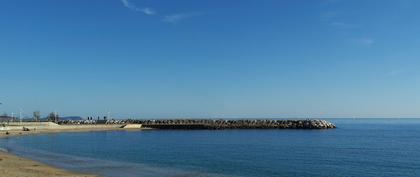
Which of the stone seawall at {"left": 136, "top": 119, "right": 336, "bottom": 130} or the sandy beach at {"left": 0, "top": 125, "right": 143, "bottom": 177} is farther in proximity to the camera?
the stone seawall at {"left": 136, "top": 119, "right": 336, "bottom": 130}

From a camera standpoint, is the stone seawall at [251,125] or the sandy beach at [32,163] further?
the stone seawall at [251,125]

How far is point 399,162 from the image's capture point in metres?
43.5

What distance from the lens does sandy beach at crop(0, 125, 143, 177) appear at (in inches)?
1191

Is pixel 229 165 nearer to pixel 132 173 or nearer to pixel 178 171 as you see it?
pixel 178 171

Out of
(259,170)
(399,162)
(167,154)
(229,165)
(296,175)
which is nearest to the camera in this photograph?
(296,175)

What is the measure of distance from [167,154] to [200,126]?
74861 mm

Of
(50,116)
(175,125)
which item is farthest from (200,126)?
(50,116)

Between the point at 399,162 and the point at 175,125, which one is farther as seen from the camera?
the point at 175,125

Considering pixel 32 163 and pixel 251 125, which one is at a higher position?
pixel 251 125

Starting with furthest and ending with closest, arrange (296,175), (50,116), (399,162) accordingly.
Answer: (50,116)
(399,162)
(296,175)

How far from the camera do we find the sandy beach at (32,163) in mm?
30250

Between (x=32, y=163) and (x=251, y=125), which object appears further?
(x=251, y=125)

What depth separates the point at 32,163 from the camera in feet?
127

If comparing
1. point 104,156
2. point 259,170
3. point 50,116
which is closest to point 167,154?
point 104,156
